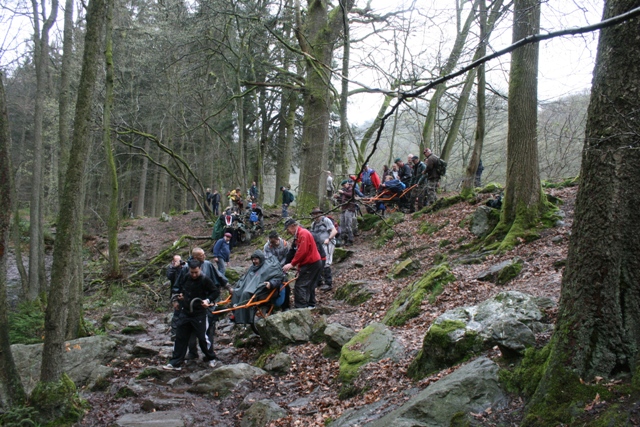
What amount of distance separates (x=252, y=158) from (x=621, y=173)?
2550cm

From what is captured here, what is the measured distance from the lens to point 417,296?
24.8ft

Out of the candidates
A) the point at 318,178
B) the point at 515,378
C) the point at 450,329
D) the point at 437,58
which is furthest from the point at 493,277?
the point at 318,178

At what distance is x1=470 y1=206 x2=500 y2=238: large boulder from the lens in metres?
10.5

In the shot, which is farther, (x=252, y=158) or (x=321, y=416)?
(x=252, y=158)

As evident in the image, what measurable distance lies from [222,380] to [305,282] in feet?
9.45

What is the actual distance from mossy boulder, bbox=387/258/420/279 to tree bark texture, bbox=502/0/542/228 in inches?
93.7

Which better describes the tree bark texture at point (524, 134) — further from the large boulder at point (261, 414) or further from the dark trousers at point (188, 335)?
the dark trousers at point (188, 335)

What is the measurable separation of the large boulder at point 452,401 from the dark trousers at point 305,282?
4.84 meters

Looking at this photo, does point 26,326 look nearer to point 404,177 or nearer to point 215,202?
point 404,177

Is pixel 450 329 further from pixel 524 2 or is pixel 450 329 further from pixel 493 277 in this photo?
pixel 524 2

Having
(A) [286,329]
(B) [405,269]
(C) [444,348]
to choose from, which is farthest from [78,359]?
(B) [405,269]

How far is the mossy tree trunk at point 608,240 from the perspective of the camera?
10.6 feet

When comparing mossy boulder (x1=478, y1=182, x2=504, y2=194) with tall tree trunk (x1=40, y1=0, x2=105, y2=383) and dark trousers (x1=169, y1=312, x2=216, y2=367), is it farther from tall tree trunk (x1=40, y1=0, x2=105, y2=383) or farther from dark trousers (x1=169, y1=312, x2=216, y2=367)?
tall tree trunk (x1=40, y1=0, x2=105, y2=383)

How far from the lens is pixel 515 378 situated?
4.04 m
